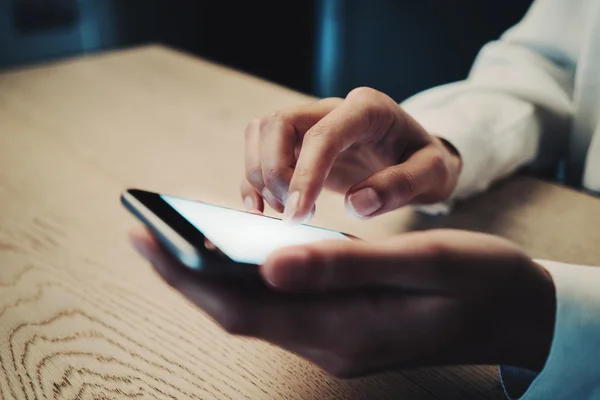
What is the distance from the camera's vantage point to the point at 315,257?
0.24 metres

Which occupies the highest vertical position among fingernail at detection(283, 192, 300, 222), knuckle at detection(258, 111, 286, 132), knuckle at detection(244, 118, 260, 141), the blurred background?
knuckle at detection(258, 111, 286, 132)

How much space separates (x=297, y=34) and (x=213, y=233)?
213 cm

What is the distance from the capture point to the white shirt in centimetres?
59

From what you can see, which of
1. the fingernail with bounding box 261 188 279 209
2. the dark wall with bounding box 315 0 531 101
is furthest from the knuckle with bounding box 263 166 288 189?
the dark wall with bounding box 315 0 531 101

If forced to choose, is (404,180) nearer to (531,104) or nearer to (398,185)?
(398,185)

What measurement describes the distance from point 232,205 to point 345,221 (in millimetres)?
116

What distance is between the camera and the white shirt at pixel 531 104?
0.59 m

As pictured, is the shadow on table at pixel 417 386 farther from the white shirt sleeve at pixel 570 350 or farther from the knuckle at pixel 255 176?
the knuckle at pixel 255 176

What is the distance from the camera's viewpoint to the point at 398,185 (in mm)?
426

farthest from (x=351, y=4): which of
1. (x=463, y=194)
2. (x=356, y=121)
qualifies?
(x=356, y=121)

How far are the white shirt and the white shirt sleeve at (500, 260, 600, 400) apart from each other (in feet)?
0.76

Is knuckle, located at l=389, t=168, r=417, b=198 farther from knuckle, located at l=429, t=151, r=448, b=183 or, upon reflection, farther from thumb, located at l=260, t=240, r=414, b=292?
thumb, located at l=260, t=240, r=414, b=292

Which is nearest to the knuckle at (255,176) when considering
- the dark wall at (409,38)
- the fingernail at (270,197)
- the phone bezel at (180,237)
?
the fingernail at (270,197)

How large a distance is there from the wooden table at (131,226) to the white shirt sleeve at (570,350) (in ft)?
0.09
